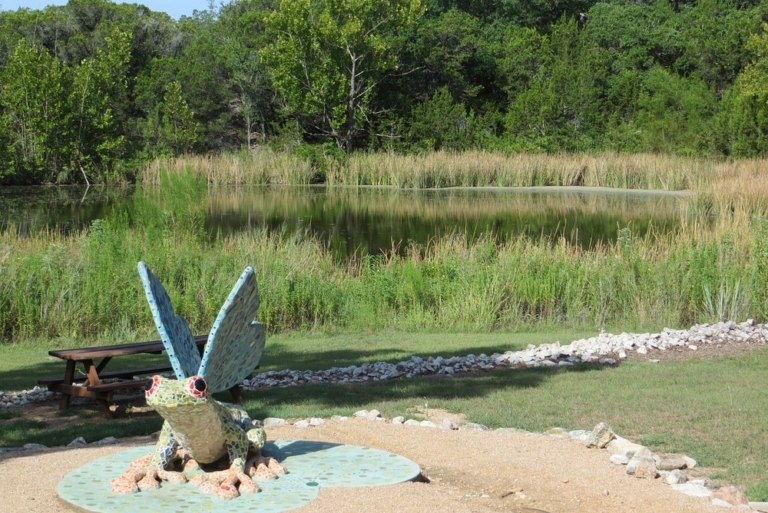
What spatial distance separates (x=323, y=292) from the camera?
1329 centimetres

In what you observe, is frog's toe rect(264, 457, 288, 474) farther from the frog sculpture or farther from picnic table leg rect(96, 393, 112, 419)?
picnic table leg rect(96, 393, 112, 419)

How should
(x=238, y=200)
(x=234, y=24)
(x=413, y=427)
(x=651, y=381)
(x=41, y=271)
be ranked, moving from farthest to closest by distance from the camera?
(x=234, y=24)
(x=238, y=200)
(x=41, y=271)
(x=651, y=381)
(x=413, y=427)

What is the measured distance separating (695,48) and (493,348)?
126ft

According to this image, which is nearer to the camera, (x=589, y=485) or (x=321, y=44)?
(x=589, y=485)

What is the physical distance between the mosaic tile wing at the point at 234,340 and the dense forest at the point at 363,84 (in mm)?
32801

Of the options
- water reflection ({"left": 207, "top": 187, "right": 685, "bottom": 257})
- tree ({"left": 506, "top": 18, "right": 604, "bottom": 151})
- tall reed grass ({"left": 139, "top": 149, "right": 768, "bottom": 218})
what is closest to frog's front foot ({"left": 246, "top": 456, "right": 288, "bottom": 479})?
water reflection ({"left": 207, "top": 187, "right": 685, "bottom": 257})

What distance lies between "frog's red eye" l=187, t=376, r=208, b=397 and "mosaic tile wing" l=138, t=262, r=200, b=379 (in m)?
0.32

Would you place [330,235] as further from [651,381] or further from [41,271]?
[651,381]

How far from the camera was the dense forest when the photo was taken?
38.3 metres

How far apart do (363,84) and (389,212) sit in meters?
19.1

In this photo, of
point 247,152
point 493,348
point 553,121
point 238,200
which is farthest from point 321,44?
point 493,348

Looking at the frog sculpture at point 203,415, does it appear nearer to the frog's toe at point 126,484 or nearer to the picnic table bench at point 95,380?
the frog's toe at point 126,484

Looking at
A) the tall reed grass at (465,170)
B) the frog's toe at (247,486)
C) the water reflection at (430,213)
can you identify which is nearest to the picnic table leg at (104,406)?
the frog's toe at (247,486)

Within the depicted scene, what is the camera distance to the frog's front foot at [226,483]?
523 cm
